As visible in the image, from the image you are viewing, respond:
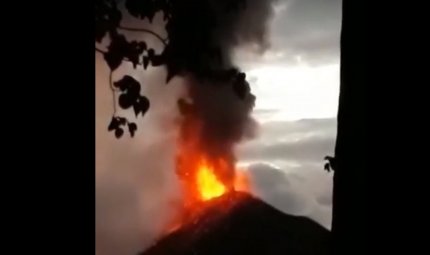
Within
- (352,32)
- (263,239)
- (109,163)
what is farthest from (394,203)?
(263,239)

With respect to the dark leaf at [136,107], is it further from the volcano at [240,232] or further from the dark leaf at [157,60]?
the volcano at [240,232]

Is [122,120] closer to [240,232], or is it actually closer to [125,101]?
[125,101]

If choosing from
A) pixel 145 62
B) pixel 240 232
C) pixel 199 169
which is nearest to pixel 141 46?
pixel 145 62

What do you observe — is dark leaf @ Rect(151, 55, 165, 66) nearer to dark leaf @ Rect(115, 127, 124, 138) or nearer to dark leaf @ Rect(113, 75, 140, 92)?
dark leaf @ Rect(113, 75, 140, 92)

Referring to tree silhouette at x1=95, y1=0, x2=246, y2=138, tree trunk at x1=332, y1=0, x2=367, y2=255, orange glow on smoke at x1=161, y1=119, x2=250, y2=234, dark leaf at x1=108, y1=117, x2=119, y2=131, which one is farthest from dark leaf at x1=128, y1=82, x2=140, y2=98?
orange glow on smoke at x1=161, y1=119, x2=250, y2=234

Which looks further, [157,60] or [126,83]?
[157,60]
